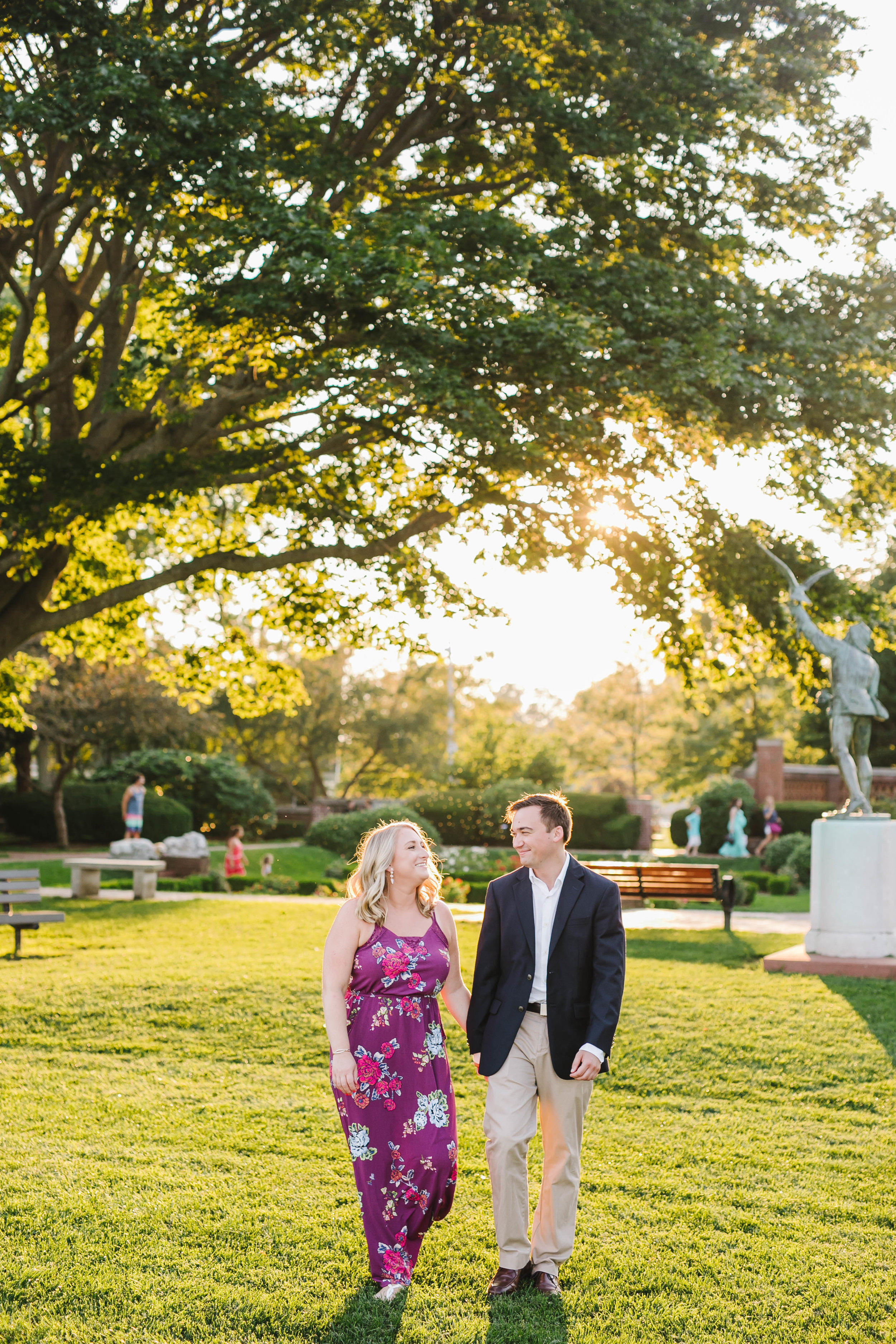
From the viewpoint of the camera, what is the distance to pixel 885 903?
12.1m

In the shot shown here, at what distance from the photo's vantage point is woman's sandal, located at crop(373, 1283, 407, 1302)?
4.45 meters

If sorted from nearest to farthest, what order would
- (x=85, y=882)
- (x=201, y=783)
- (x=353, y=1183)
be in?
(x=353, y=1183) → (x=85, y=882) → (x=201, y=783)

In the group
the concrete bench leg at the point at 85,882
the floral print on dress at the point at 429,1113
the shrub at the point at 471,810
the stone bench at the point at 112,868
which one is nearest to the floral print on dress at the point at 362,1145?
the floral print on dress at the point at 429,1113

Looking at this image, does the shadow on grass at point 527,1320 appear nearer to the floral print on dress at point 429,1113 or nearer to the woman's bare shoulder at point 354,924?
the floral print on dress at point 429,1113

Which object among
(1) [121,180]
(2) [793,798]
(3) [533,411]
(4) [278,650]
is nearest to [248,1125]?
(3) [533,411]

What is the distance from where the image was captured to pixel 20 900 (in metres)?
12.7

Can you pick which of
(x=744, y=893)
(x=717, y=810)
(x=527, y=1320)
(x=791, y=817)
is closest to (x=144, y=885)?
(x=744, y=893)

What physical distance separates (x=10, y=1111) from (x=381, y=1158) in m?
3.49

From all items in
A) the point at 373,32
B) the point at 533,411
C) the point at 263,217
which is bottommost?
the point at 533,411

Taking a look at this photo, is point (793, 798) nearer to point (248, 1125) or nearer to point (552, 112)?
point (552, 112)

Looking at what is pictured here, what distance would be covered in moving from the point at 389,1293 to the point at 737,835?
26030 millimetres

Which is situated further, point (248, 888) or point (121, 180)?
point (248, 888)

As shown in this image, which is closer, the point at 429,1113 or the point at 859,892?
the point at 429,1113

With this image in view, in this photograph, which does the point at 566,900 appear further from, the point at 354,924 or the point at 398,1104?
the point at 398,1104
